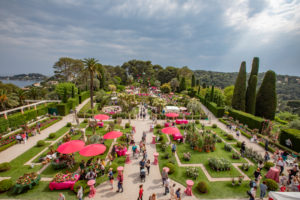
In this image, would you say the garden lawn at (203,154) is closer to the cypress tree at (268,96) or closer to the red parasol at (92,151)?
the red parasol at (92,151)

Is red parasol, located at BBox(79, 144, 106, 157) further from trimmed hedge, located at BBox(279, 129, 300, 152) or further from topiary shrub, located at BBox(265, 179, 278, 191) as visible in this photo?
trimmed hedge, located at BBox(279, 129, 300, 152)

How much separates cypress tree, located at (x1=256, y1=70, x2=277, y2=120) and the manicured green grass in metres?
32.3

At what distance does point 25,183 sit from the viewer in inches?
374

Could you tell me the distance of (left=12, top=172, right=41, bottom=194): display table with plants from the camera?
926 cm

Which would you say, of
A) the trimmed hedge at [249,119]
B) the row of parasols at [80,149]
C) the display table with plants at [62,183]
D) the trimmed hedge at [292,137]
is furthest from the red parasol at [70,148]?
the trimmed hedge at [249,119]

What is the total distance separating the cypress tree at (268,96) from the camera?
78.9 feet

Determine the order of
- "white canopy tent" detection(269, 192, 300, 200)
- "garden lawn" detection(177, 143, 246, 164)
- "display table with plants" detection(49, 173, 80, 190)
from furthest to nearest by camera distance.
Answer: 1. "garden lawn" detection(177, 143, 246, 164)
2. "display table with plants" detection(49, 173, 80, 190)
3. "white canopy tent" detection(269, 192, 300, 200)

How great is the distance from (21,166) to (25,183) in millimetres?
3873

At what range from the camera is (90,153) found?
10.6 m

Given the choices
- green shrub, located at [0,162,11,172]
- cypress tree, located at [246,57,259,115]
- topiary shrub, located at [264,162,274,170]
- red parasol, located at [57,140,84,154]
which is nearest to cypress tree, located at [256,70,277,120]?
cypress tree, located at [246,57,259,115]

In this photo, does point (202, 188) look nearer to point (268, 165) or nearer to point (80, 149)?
point (268, 165)

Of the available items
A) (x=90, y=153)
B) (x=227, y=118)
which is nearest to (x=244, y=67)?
(x=227, y=118)

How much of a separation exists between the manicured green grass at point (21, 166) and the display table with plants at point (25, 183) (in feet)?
6.13

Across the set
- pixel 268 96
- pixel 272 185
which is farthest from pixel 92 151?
pixel 268 96
